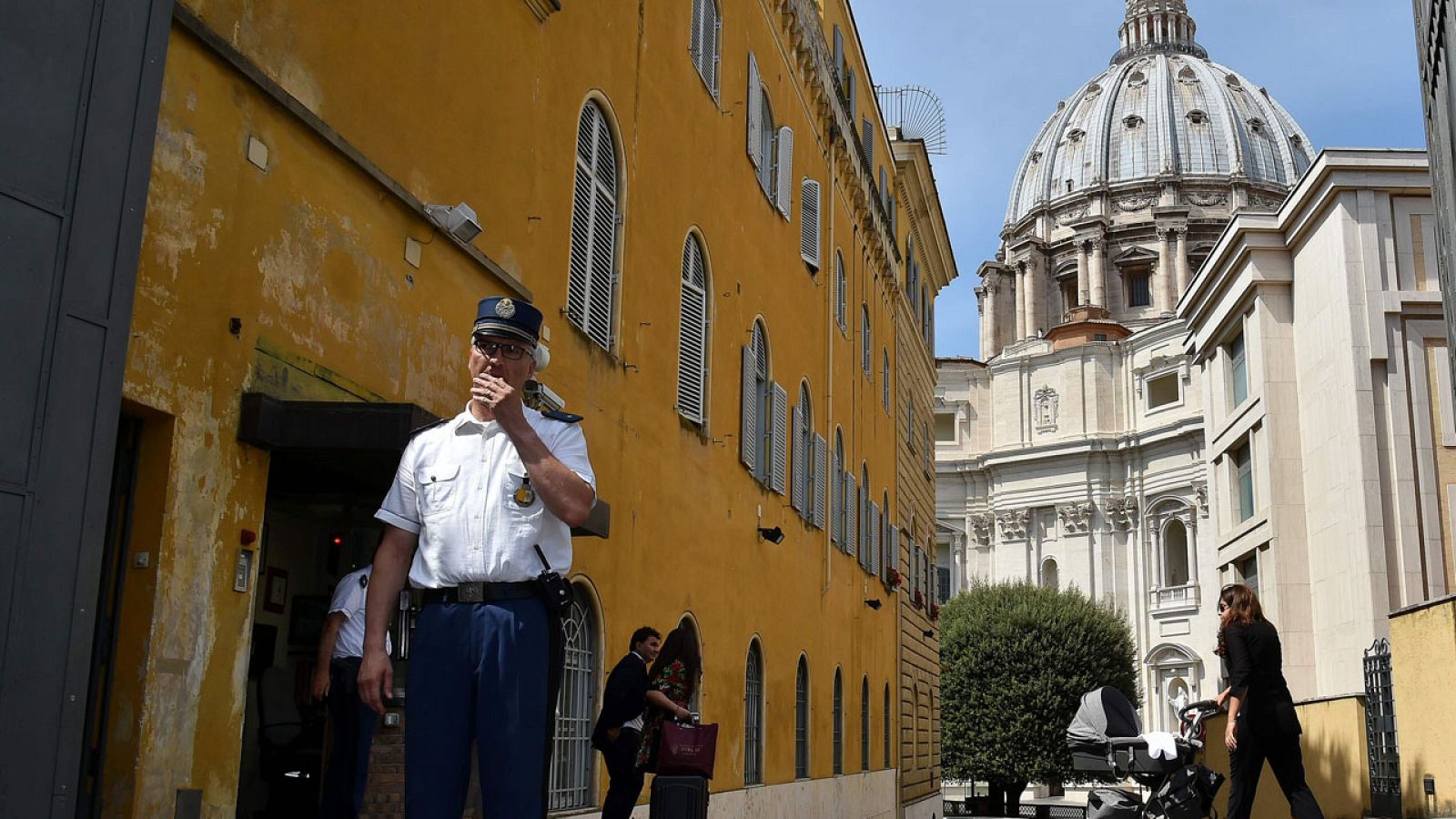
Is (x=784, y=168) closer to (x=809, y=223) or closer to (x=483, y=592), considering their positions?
(x=809, y=223)

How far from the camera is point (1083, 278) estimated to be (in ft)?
280

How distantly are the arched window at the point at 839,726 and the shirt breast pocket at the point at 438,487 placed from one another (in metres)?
16.6

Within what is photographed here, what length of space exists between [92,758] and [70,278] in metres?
2.12

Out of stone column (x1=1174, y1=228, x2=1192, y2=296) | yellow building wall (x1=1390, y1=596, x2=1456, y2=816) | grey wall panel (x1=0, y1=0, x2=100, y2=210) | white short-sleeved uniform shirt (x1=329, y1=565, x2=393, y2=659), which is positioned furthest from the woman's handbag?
stone column (x1=1174, y1=228, x2=1192, y2=296)

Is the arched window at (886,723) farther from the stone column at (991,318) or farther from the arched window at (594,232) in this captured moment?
the stone column at (991,318)

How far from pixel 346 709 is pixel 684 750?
287cm

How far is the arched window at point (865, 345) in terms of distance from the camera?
23562 millimetres

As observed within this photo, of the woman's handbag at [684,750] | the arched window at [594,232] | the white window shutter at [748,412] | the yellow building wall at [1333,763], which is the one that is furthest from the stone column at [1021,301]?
the woman's handbag at [684,750]

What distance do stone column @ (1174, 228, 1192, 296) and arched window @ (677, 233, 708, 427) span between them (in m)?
71.5

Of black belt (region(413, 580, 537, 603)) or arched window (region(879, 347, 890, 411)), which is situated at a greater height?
arched window (region(879, 347, 890, 411))

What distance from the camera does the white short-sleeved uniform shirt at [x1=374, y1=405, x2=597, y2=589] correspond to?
4.36 metres

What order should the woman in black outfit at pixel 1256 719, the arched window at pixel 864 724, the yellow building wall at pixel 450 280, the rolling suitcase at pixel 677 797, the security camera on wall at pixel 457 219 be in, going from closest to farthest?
the yellow building wall at pixel 450 280, the security camera on wall at pixel 457 219, the woman in black outfit at pixel 1256 719, the rolling suitcase at pixel 677 797, the arched window at pixel 864 724

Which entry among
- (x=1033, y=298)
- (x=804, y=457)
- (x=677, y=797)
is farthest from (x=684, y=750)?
(x=1033, y=298)

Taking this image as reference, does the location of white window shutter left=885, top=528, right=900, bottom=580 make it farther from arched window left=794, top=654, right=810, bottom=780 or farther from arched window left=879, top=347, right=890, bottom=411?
arched window left=794, top=654, right=810, bottom=780
